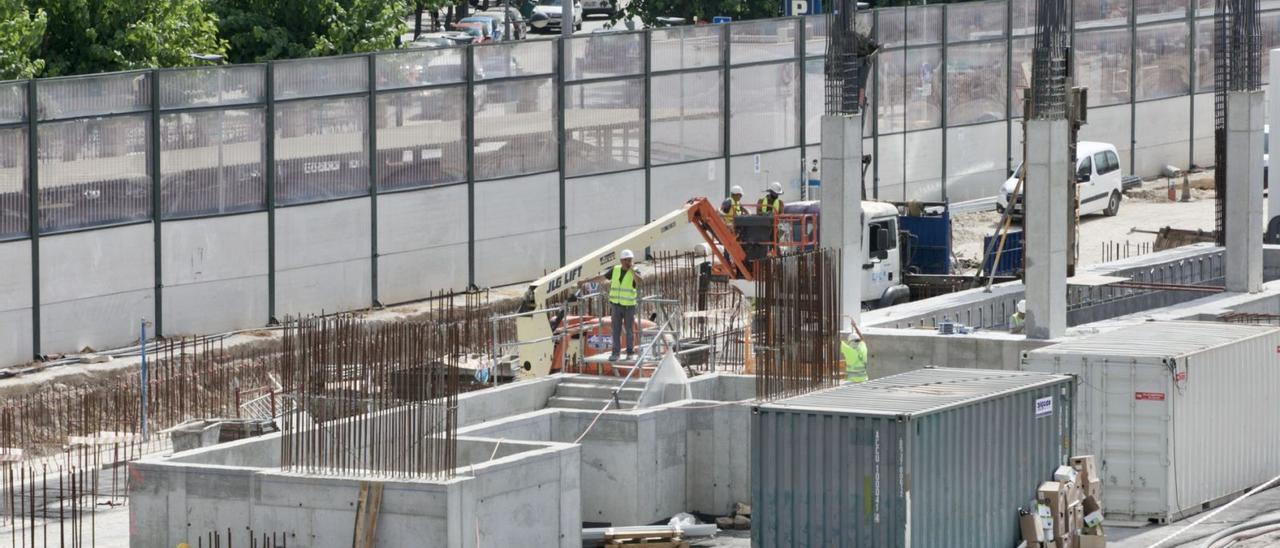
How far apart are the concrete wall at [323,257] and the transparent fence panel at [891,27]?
1408 centimetres

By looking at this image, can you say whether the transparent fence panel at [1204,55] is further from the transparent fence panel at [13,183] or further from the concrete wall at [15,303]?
the concrete wall at [15,303]

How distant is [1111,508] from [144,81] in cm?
1675

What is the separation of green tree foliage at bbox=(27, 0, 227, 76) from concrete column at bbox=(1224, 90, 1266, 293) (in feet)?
63.9

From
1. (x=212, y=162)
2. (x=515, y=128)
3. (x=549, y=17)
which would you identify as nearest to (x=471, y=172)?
(x=515, y=128)

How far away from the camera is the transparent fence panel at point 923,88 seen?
49469 mm

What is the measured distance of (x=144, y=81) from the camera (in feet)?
115

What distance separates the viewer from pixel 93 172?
34.4m

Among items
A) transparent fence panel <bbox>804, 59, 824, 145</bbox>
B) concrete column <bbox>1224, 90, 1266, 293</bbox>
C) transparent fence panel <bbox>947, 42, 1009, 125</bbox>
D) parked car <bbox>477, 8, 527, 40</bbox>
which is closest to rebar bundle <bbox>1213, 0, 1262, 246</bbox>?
concrete column <bbox>1224, 90, 1266, 293</bbox>

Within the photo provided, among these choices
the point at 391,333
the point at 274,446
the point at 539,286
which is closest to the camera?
the point at 274,446

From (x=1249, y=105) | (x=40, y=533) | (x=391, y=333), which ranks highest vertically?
(x=1249, y=105)

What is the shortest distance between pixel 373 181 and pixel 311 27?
9.56m

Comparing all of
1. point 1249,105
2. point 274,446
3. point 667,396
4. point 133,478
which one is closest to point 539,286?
point 667,396

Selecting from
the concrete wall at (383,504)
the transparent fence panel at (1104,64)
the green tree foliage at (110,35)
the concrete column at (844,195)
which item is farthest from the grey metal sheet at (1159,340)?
the transparent fence panel at (1104,64)

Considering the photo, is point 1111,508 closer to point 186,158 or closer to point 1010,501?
point 1010,501
